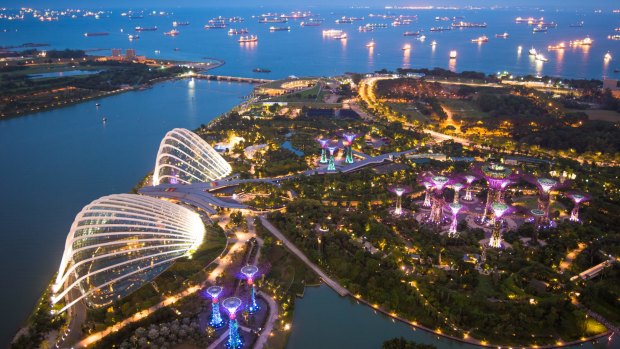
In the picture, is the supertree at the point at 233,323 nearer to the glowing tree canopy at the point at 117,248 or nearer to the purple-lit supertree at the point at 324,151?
the glowing tree canopy at the point at 117,248

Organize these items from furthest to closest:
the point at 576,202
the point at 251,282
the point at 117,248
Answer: the point at 576,202 → the point at 117,248 → the point at 251,282

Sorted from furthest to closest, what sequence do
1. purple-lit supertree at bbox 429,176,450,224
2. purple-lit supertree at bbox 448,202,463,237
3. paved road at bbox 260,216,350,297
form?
purple-lit supertree at bbox 429,176,450,224, purple-lit supertree at bbox 448,202,463,237, paved road at bbox 260,216,350,297

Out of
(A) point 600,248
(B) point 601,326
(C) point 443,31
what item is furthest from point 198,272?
(C) point 443,31

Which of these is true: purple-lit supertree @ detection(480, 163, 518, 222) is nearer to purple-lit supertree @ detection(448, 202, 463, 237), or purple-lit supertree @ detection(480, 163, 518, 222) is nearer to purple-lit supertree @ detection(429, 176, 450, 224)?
purple-lit supertree @ detection(429, 176, 450, 224)

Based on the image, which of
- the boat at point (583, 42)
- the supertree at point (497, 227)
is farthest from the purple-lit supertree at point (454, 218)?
the boat at point (583, 42)

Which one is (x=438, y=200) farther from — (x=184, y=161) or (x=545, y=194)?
(x=184, y=161)

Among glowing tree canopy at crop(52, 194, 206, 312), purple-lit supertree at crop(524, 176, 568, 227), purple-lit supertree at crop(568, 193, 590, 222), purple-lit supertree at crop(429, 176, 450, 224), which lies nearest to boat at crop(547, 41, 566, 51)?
purple-lit supertree at crop(568, 193, 590, 222)

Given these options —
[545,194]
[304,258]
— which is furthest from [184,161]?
[545,194]
